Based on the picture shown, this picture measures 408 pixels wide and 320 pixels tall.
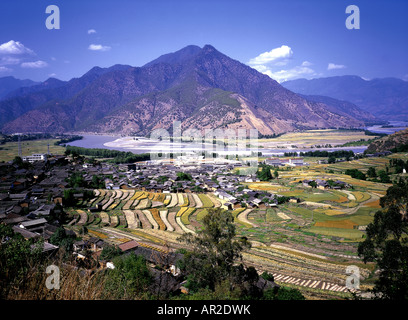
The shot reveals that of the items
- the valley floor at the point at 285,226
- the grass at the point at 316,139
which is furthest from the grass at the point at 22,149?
the grass at the point at 316,139

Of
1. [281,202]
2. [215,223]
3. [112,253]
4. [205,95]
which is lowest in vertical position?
[281,202]

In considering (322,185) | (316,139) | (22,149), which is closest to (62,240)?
(322,185)

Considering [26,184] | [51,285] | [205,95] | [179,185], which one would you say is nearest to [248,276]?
[51,285]

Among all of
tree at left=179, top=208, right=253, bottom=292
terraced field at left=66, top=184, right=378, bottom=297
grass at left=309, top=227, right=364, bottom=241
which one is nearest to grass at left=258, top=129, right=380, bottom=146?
terraced field at left=66, top=184, right=378, bottom=297

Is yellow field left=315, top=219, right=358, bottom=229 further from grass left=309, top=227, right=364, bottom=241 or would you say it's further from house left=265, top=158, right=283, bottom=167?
house left=265, top=158, right=283, bottom=167

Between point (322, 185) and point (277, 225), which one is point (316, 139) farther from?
point (277, 225)
